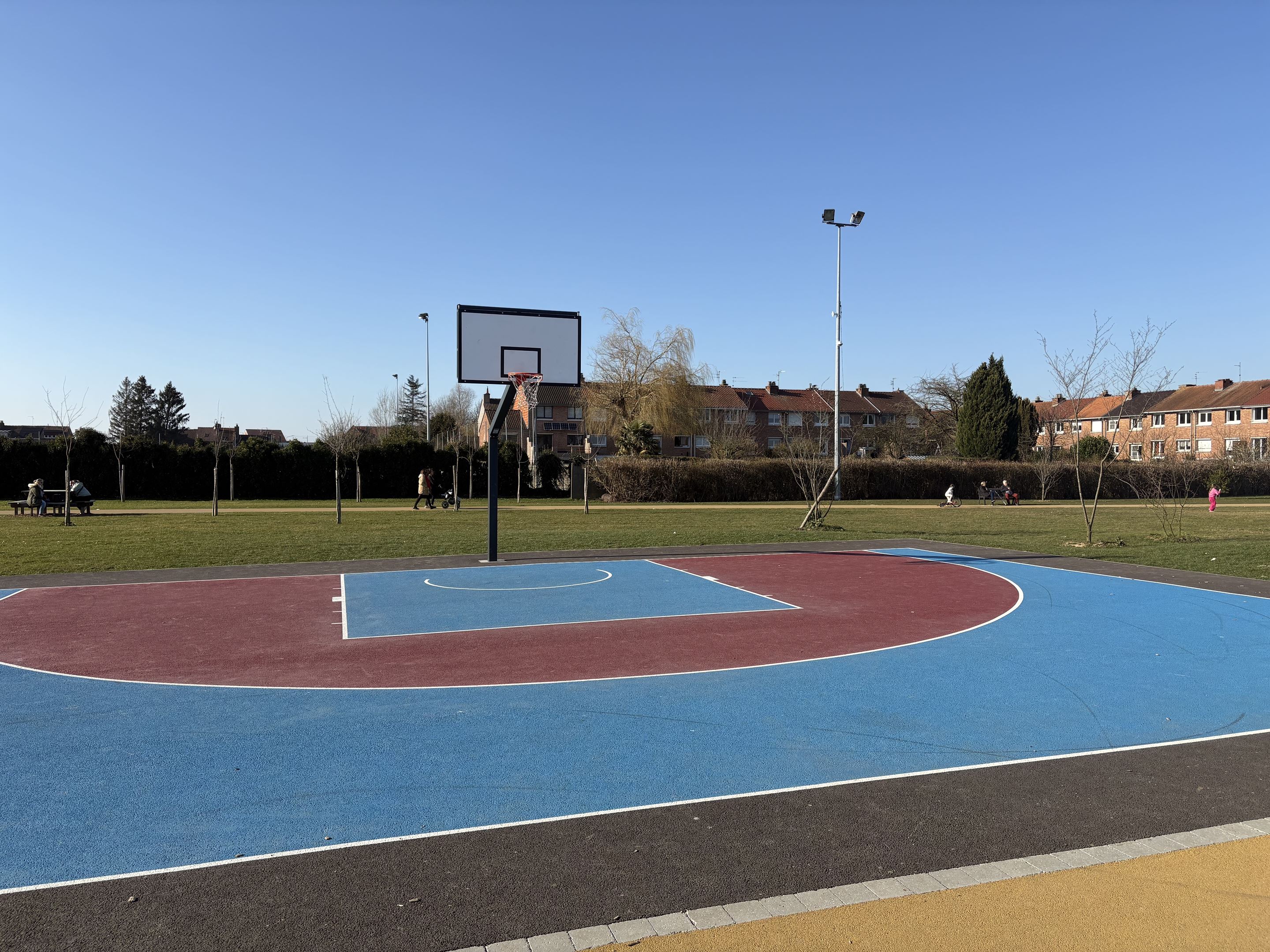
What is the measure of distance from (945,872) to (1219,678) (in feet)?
17.7

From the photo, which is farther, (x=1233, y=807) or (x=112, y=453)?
(x=112, y=453)

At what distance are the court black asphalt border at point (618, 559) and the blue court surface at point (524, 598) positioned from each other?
0.98 m

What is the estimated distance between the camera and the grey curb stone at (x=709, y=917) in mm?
3582

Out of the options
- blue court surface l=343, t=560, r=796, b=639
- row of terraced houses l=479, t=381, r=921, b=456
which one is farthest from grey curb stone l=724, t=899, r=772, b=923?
row of terraced houses l=479, t=381, r=921, b=456

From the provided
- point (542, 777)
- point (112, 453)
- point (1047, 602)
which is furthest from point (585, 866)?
point (112, 453)

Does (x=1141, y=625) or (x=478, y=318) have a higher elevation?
(x=478, y=318)

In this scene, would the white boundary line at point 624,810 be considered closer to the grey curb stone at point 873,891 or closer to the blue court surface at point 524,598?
the grey curb stone at point 873,891

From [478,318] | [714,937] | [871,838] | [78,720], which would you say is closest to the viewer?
[714,937]

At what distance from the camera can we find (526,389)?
1848 centimetres

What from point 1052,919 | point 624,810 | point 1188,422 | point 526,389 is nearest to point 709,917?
point 624,810

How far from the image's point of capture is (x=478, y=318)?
17.1 metres

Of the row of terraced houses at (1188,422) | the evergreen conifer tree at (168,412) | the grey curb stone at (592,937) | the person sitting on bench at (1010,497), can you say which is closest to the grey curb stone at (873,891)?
the grey curb stone at (592,937)

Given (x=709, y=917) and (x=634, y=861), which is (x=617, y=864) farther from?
(x=709, y=917)

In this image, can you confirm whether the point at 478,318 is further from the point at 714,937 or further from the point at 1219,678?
the point at 714,937
